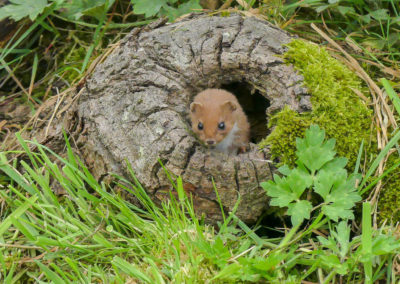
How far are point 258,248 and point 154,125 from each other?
1.10 meters

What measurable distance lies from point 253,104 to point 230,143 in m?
0.87

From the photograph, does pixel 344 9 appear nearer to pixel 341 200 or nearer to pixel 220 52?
pixel 220 52

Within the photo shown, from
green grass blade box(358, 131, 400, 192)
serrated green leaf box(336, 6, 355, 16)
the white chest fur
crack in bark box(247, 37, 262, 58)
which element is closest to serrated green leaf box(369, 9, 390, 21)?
serrated green leaf box(336, 6, 355, 16)

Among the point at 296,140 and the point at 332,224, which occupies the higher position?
the point at 296,140

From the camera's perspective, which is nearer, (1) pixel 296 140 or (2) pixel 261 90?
(1) pixel 296 140

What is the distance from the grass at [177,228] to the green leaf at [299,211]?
8cm

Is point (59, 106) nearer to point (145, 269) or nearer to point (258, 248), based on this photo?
point (145, 269)

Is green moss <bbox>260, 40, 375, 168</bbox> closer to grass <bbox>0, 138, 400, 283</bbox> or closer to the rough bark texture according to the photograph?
the rough bark texture

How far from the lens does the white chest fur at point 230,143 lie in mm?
3871

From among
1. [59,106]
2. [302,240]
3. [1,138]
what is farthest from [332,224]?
[1,138]

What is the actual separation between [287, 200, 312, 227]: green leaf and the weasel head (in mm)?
859

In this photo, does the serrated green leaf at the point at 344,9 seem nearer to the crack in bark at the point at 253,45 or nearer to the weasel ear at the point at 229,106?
the crack in bark at the point at 253,45

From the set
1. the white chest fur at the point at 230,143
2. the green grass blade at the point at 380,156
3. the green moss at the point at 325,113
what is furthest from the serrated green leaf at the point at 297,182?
the white chest fur at the point at 230,143

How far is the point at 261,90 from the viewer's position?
11.8ft
